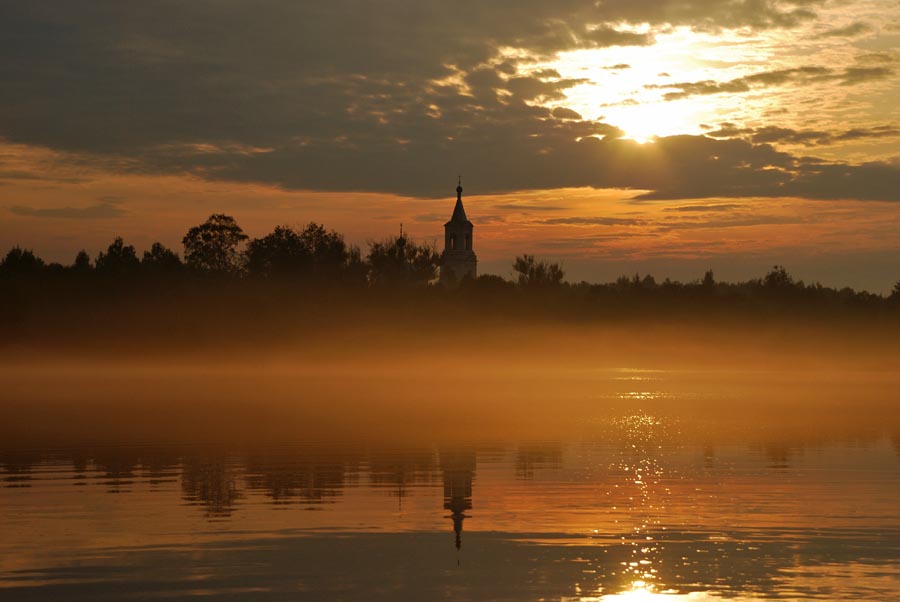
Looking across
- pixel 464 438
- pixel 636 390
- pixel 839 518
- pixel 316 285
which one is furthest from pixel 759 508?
pixel 316 285

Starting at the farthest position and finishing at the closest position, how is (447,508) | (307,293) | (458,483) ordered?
(307,293)
(458,483)
(447,508)

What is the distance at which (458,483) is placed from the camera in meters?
26.2

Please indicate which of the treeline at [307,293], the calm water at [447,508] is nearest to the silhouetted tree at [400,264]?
the treeline at [307,293]

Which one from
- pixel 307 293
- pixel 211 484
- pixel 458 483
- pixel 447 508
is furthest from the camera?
pixel 307 293

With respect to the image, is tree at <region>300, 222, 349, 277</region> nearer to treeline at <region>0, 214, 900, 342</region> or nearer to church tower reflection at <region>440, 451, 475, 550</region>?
treeline at <region>0, 214, 900, 342</region>

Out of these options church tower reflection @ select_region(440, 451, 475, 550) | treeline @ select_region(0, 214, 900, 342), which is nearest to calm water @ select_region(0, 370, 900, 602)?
church tower reflection @ select_region(440, 451, 475, 550)

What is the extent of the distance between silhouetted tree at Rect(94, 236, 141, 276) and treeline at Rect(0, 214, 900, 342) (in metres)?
0.19

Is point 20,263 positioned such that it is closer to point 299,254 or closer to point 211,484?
point 299,254

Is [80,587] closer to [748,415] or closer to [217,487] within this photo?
[217,487]

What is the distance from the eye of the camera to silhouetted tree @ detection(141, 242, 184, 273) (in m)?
149

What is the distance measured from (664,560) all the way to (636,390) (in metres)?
61.1

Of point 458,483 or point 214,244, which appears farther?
point 214,244

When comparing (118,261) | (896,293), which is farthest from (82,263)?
(896,293)

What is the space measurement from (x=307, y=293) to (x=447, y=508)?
12366 cm
